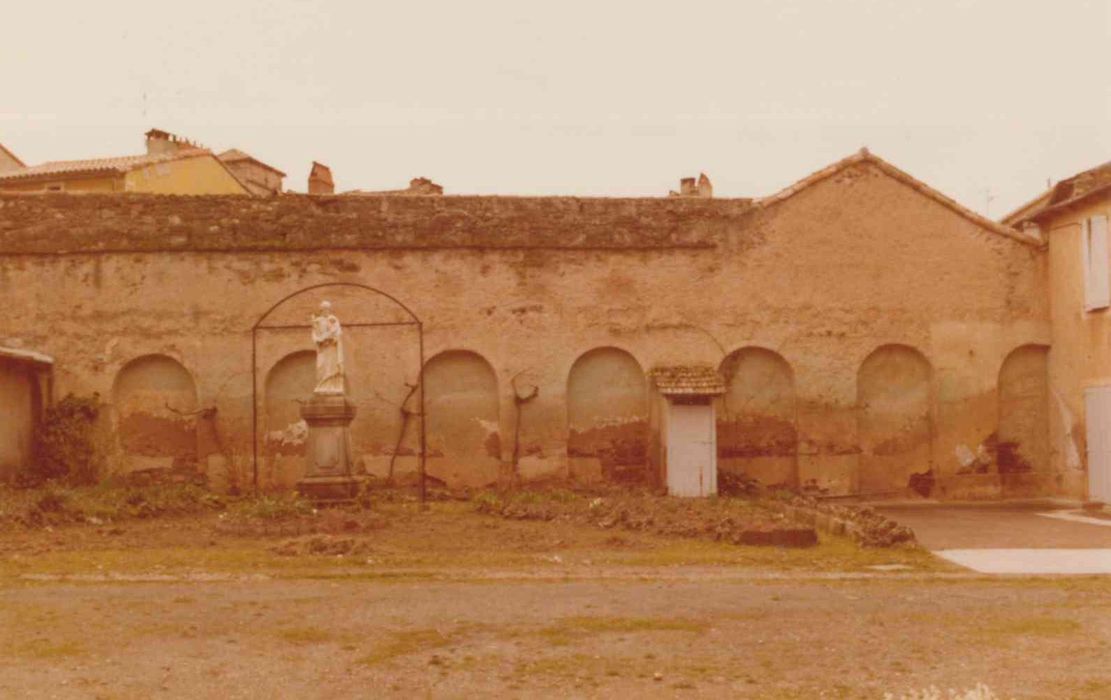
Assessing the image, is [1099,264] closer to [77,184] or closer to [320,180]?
[320,180]

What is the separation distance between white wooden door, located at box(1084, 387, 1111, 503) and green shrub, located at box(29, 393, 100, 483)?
1713 centimetres

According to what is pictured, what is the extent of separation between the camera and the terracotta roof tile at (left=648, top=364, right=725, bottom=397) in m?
20.5

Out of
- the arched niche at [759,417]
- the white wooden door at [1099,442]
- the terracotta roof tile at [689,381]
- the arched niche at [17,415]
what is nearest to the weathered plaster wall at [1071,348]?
the white wooden door at [1099,442]

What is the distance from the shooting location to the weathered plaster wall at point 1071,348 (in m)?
20.9

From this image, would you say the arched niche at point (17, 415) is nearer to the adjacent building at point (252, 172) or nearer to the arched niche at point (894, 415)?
the arched niche at point (894, 415)

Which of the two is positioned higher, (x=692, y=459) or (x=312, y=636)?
(x=692, y=459)

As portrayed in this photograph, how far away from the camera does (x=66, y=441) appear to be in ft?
70.3

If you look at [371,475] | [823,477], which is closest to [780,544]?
[823,477]

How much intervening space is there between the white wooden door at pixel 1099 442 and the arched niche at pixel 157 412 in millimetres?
15507

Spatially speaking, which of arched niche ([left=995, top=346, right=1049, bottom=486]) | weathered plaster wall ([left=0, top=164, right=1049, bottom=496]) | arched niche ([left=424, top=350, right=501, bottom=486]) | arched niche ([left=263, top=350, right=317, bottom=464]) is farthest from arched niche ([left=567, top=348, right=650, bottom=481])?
arched niche ([left=995, top=346, right=1049, bottom=486])

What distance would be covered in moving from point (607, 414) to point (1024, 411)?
7.74m

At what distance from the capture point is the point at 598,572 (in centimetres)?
Answer: 1294

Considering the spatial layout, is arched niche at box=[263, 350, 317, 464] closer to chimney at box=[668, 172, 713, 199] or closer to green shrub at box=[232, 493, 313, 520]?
green shrub at box=[232, 493, 313, 520]

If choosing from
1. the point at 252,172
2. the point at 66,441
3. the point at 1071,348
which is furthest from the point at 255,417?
the point at 252,172
